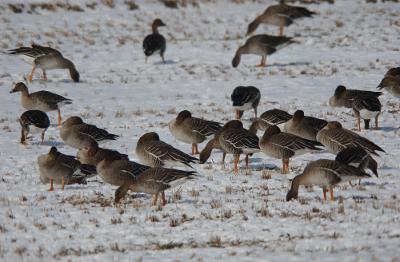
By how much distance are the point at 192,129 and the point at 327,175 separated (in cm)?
508

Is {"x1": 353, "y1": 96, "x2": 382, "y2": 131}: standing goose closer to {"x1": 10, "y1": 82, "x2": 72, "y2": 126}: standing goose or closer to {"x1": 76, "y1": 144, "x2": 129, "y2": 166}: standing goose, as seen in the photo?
{"x1": 76, "y1": 144, "x2": 129, "y2": 166}: standing goose

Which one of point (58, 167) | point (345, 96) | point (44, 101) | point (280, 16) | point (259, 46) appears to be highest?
point (280, 16)

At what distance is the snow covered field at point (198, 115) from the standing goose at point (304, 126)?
0.49 metres

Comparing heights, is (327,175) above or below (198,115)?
below

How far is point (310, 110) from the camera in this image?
2120 centimetres

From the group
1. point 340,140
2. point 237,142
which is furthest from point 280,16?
point 237,142

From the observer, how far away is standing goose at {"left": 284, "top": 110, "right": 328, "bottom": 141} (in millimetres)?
15992

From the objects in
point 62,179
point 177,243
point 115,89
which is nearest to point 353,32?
point 115,89

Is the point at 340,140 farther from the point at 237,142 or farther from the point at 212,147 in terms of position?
the point at 212,147

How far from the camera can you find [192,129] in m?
16.1

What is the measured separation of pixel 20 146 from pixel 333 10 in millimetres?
25871

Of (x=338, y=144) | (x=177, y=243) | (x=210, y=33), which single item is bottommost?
(x=177, y=243)

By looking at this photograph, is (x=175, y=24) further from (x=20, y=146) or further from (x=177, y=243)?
(x=177, y=243)

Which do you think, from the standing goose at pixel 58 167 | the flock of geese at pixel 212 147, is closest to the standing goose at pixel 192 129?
the flock of geese at pixel 212 147
